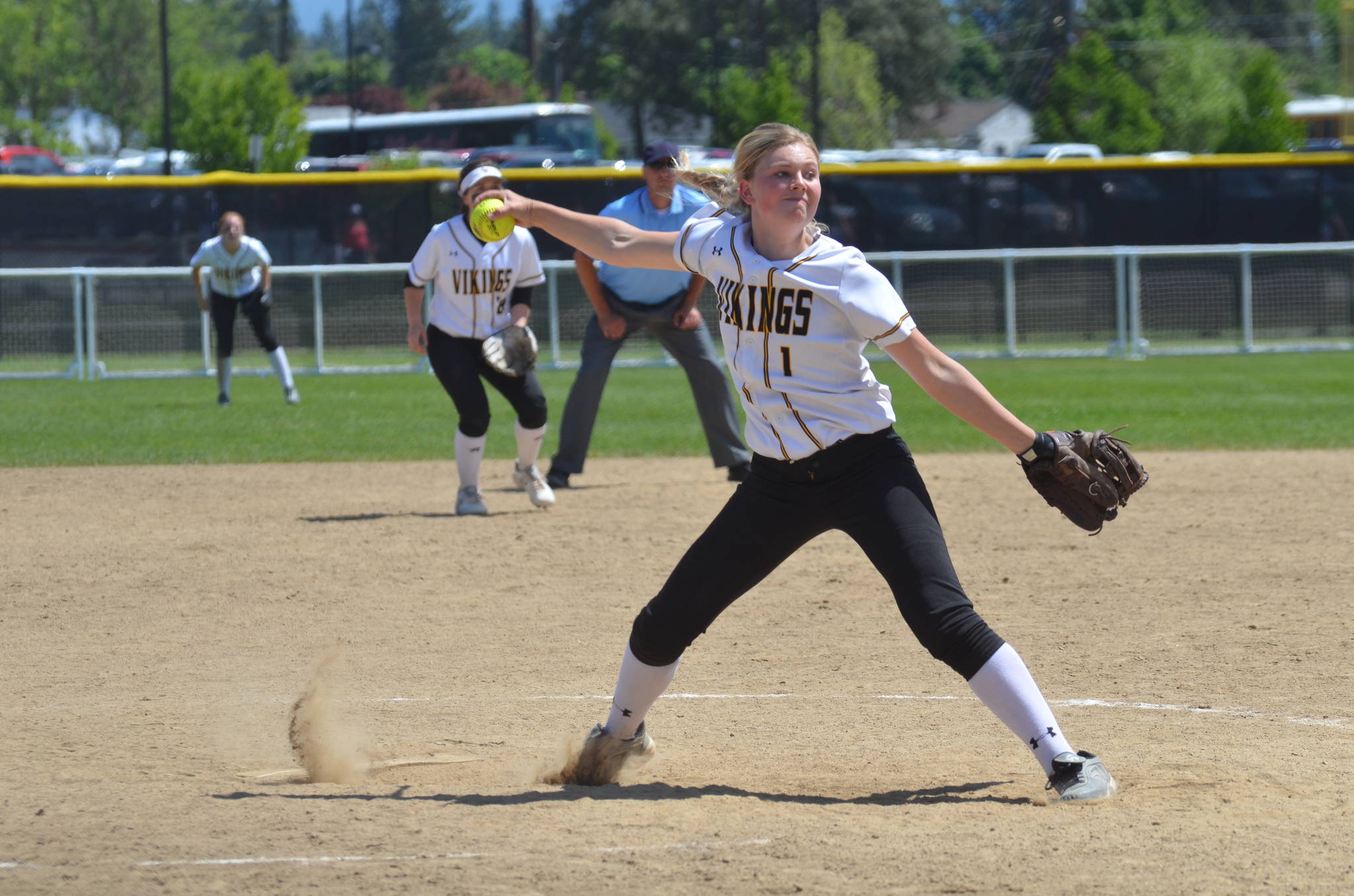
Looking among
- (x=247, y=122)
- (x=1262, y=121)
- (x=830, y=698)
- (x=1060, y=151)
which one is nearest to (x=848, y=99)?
(x=1060, y=151)

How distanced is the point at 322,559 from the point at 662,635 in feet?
14.4

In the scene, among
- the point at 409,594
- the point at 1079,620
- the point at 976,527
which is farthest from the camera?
the point at 976,527

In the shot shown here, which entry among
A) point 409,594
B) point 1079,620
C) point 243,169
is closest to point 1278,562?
point 1079,620

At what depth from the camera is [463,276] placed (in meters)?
9.16

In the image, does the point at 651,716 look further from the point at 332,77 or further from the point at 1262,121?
the point at 332,77

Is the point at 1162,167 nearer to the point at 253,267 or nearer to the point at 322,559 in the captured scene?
the point at 253,267

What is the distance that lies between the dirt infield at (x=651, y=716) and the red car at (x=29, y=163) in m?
40.6

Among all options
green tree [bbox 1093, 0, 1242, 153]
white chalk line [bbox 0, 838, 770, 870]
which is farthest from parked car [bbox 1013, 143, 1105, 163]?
white chalk line [bbox 0, 838, 770, 870]

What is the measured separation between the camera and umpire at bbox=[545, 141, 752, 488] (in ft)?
32.6

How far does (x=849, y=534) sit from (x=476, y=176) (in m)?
4.26

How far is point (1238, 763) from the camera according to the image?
15.1 ft

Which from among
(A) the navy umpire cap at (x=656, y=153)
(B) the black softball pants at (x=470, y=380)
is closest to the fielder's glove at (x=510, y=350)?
(B) the black softball pants at (x=470, y=380)

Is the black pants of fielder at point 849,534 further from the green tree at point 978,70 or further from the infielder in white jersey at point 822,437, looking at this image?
the green tree at point 978,70

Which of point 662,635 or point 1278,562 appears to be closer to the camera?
point 662,635
